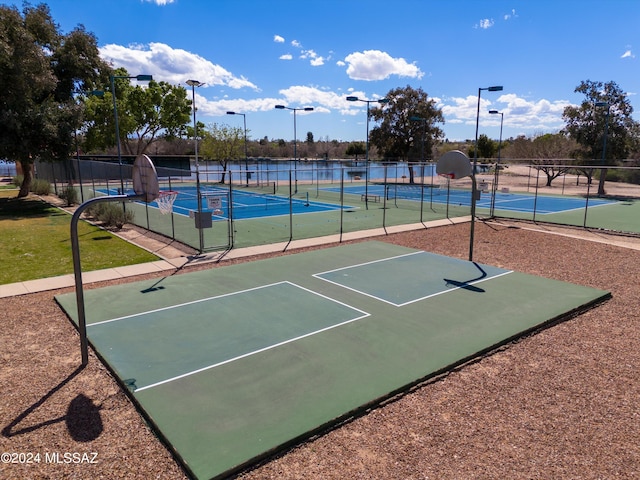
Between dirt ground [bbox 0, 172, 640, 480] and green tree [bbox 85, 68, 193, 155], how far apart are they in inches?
2168

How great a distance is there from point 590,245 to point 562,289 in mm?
7274

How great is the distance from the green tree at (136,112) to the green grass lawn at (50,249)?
123ft

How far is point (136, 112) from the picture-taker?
2504 inches

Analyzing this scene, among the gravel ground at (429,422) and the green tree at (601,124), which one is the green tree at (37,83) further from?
the green tree at (601,124)

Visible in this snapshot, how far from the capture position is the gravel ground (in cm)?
515

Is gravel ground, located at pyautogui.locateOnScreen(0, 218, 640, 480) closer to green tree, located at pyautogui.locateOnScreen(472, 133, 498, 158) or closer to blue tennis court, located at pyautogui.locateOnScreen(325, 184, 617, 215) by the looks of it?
blue tennis court, located at pyautogui.locateOnScreen(325, 184, 617, 215)

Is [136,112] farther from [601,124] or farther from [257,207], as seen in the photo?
[601,124]

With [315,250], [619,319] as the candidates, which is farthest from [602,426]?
[315,250]

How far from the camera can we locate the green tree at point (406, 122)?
52750 millimetres

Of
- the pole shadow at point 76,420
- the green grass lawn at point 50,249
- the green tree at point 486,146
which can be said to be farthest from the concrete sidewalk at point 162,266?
the green tree at point 486,146

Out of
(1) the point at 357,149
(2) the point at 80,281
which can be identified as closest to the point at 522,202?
A: (2) the point at 80,281

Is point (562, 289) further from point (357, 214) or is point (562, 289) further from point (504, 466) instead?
point (357, 214)

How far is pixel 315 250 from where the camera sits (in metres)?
16.4

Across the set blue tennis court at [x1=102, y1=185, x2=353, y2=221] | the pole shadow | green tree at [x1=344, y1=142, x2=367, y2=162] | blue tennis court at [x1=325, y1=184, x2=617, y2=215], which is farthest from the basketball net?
green tree at [x1=344, y1=142, x2=367, y2=162]
